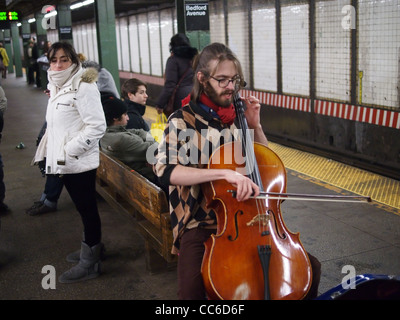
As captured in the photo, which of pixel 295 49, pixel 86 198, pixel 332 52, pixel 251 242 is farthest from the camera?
pixel 295 49

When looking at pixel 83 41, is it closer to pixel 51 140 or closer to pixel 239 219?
pixel 51 140

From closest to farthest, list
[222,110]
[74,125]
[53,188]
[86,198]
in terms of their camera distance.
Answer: [222,110] → [74,125] → [86,198] → [53,188]

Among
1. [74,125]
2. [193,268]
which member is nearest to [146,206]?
[74,125]

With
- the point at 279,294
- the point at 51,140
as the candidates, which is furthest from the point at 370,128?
the point at 279,294

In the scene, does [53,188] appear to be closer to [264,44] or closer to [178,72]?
[178,72]

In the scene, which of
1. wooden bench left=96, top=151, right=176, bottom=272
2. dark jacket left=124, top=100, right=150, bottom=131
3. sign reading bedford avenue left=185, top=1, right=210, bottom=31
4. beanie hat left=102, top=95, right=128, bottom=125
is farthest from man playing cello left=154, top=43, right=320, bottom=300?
sign reading bedford avenue left=185, top=1, right=210, bottom=31

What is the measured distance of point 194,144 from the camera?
7.97 ft

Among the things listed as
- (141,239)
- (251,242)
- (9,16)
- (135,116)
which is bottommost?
(141,239)

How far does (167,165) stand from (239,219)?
427mm

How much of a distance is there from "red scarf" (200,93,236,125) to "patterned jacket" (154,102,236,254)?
0.03 metres

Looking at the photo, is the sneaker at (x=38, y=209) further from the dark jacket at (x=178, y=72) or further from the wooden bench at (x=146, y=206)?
the dark jacket at (x=178, y=72)

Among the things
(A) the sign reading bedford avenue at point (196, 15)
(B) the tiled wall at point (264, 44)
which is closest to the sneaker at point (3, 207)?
(A) the sign reading bedford avenue at point (196, 15)

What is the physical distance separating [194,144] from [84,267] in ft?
5.60

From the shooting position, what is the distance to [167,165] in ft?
7.63
